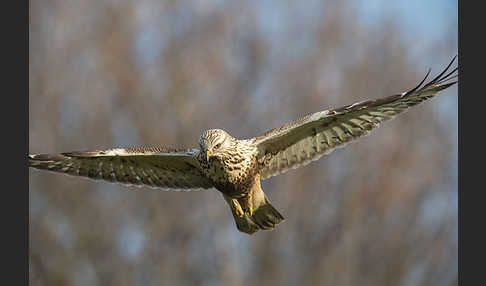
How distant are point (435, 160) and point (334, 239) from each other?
2.99 m

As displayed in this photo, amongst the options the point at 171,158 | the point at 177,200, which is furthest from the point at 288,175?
the point at 171,158

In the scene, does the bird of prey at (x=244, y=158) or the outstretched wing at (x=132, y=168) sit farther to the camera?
the outstretched wing at (x=132, y=168)

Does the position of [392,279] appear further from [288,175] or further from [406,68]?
[406,68]

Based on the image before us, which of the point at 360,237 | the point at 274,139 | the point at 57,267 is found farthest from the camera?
the point at 360,237

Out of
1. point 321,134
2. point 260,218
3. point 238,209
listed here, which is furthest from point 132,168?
point 321,134

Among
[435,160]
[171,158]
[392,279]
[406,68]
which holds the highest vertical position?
[406,68]

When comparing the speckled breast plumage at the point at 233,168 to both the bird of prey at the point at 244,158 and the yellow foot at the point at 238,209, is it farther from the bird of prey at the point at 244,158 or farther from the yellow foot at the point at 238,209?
the yellow foot at the point at 238,209

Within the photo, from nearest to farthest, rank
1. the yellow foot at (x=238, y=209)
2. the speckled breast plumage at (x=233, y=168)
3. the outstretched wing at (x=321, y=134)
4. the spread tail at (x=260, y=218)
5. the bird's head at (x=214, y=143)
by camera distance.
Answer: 1. the bird's head at (x=214, y=143)
2. the speckled breast plumage at (x=233, y=168)
3. the outstretched wing at (x=321, y=134)
4. the yellow foot at (x=238, y=209)
5. the spread tail at (x=260, y=218)

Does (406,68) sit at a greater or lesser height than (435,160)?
greater

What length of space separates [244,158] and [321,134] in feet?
2.89

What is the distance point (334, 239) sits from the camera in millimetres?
15688

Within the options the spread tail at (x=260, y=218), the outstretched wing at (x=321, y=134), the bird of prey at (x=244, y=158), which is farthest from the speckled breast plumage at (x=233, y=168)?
the spread tail at (x=260, y=218)

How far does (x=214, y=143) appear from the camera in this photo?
6.18 m

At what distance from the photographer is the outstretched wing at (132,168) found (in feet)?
23.0
